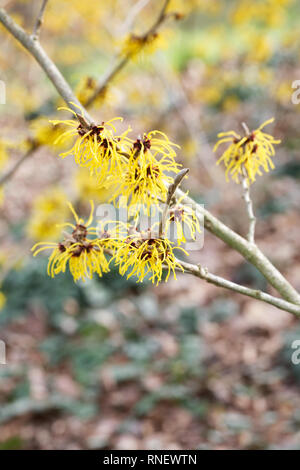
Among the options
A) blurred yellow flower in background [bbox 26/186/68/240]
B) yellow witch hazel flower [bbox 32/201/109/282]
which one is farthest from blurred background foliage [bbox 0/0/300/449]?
yellow witch hazel flower [bbox 32/201/109/282]

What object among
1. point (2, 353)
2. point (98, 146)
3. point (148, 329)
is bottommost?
point (98, 146)

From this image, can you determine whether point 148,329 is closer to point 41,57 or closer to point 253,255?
point 253,255

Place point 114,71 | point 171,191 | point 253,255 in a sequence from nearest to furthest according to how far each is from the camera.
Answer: point 171,191 < point 253,255 < point 114,71

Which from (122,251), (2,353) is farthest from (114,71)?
(2,353)

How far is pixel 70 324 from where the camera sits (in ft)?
12.7

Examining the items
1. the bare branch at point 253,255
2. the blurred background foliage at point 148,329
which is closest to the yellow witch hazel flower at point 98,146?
the bare branch at point 253,255

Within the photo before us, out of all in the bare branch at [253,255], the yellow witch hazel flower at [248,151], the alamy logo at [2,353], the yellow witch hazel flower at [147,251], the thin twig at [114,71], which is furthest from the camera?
the alamy logo at [2,353]

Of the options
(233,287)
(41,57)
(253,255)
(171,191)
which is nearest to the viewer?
(171,191)

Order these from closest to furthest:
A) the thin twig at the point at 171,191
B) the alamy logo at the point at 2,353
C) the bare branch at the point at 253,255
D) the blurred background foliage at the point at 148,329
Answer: the thin twig at the point at 171,191 < the bare branch at the point at 253,255 < the blurred background foliage at the point at 148,329 < the alamy logo at the point at 2,353

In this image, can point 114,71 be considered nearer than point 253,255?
No

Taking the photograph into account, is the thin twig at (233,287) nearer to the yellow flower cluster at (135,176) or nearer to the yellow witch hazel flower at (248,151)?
the yellow flower cluster at (135,176)

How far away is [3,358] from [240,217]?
9.27 feet

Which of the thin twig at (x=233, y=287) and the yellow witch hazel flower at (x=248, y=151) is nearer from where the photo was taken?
the thin twig at (x=233, y=287)

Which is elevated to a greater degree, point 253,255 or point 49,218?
point 49,218
